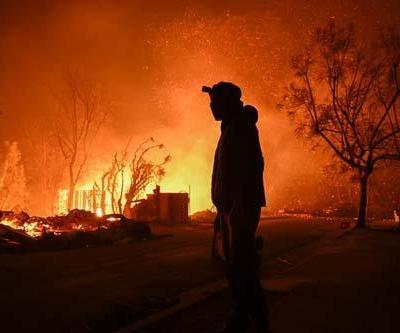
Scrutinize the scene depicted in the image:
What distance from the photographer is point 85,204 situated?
37500 millimetres

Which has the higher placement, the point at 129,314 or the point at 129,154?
the point at 129,154

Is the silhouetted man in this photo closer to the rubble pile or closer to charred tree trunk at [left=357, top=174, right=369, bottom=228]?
the rubble pile

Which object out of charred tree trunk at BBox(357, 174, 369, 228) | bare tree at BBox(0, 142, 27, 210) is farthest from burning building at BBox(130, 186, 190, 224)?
bare tree at BBox(0, 142, 27, 210)

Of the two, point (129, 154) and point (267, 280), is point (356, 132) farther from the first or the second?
point (129, 154)

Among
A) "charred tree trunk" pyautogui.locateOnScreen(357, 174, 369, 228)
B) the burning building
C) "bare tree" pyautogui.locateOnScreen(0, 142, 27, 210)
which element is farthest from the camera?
"bare tree" pyautogui.locateOnScreen(0, 142, 27, 210)

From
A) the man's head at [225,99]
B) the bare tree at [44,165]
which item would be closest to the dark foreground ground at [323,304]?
the man's head at [225,99]

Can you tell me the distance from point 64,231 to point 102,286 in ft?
27.9

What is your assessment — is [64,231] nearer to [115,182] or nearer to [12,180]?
[115,182]

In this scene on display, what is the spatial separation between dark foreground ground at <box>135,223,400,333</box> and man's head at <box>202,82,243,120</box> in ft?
6.42

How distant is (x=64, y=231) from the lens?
1385 cm

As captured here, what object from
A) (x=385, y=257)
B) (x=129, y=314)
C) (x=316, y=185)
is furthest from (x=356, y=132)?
(x=316, y=185)

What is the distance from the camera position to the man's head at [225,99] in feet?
11.5

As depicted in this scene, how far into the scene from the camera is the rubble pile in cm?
1140

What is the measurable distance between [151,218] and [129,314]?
20.5 meters
